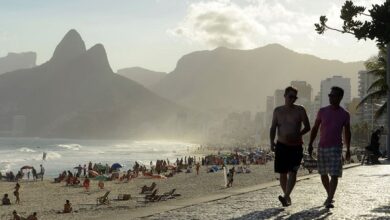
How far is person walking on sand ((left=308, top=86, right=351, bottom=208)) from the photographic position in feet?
26.0

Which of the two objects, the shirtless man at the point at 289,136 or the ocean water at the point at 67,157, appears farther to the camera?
the ocean water at the point at 67,157

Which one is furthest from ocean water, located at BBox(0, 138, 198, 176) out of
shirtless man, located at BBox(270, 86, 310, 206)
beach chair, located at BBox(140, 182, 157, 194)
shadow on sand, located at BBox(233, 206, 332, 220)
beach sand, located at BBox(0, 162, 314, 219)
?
shadow on sand, located at BBox(233, 206, 332, 220)

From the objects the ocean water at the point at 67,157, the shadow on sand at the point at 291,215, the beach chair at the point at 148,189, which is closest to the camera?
the shadow on sand at the point at 291,215

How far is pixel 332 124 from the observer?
8.06 meters

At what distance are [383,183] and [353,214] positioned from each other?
5639mm

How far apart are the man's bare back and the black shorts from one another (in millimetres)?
72

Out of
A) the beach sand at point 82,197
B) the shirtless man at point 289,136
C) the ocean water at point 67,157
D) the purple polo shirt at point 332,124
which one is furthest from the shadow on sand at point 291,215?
the ocean water at point 67,157

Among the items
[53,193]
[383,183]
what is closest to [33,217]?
[383,183]

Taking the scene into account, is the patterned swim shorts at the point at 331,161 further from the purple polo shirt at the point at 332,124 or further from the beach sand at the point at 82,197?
the beach sand at the point at 82,197

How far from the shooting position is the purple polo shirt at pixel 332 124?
8008 millimetres

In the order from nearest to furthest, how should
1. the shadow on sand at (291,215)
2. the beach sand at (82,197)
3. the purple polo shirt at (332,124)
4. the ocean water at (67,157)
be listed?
1. the shadow on sand at (291,215)
2. the purple polo shirt at (332,124)
3. the beach sand at (82,197)
4. the ocean water at (67,157)

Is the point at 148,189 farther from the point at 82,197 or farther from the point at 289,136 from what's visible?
the point at 289,136

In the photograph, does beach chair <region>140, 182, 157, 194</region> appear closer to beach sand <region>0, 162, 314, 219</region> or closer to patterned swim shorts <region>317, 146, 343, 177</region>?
beach sand <region>0, 162, 314, 219</region>

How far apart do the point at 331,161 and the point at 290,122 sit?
785 millimetres
